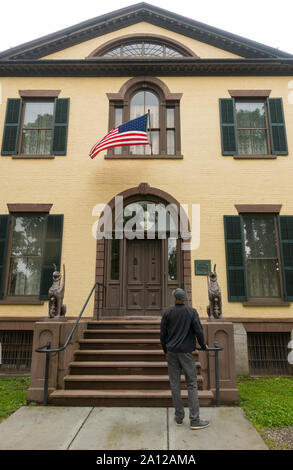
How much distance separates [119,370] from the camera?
20.4ft

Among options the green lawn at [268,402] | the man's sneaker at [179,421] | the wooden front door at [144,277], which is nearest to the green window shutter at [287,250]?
the green lawn at [268,402]

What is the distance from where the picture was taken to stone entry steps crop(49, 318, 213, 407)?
544cm

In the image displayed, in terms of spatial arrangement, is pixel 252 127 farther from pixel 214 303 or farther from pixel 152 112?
pixel 214 303

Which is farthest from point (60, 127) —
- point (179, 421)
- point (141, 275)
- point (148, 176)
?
point (179, 421)

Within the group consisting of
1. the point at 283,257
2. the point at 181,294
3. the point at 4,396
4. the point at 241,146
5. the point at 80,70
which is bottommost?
the point at 4,396

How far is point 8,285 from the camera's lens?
9.14m

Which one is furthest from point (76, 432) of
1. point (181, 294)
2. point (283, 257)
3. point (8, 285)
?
point (283, 257)

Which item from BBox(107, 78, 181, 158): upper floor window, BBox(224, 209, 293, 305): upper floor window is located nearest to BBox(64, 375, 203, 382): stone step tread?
BBox(224, 209, 293, 305): upper floor window

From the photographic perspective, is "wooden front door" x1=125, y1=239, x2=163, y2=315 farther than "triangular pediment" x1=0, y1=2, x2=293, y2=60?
No

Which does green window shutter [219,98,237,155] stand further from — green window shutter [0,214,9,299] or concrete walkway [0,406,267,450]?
concrete walkway [0,406,267,450]

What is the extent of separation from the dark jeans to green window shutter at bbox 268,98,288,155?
791cm

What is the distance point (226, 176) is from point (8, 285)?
7.88 m

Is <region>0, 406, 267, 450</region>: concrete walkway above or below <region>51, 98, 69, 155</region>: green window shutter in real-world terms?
below

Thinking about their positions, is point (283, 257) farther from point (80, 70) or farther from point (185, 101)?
point (80, 70)
